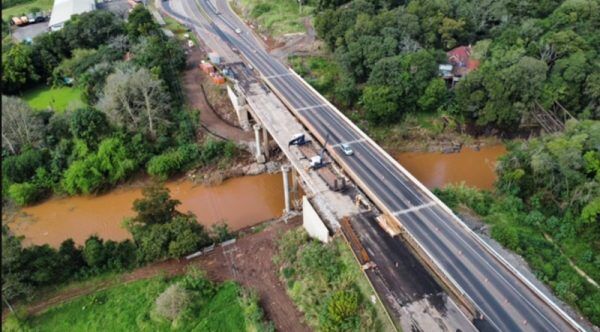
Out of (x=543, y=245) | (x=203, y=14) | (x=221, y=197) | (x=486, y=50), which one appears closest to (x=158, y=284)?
(x=221, y=197)

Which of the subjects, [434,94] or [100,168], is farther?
[434,94]

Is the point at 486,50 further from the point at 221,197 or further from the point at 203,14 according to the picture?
the point at 203,14

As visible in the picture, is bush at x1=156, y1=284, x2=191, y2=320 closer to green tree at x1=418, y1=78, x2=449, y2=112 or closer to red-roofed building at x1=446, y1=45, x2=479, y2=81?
green tree at x1=418, y1=78, x2=449, y2=112

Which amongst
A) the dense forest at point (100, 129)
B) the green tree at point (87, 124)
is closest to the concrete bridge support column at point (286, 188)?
the dense forest at point (100, 129)

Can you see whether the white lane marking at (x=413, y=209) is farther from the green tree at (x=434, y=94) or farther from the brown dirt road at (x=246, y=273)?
the green tree at (x=434, y=94)

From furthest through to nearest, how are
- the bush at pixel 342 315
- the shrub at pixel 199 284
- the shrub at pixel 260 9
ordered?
the shrub at pixel 260 9 → the shrub at pixel 199 284 → the bush at pixel 342 315

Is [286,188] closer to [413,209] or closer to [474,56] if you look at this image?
[413,209]

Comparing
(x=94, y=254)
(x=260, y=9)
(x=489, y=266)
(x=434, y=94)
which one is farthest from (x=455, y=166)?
(x=260, y=9)
